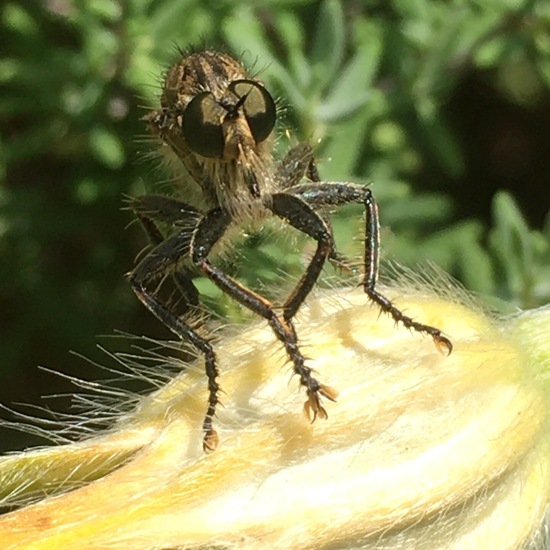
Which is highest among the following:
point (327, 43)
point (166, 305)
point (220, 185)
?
point (327, 43)

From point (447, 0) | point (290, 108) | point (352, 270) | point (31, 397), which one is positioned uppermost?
point (447, 0)

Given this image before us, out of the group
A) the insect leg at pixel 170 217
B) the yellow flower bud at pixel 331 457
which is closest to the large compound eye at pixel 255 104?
the insect leg at pixel 170 217

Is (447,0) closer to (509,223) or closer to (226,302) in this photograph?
(509,223)

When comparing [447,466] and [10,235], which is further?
[10,235]

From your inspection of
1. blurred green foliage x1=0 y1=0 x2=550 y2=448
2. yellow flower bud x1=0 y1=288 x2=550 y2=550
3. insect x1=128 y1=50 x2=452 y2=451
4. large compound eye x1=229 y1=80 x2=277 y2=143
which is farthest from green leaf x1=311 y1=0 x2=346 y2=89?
yellow flower bud x1=0 y1=288 x2=550 y2=550

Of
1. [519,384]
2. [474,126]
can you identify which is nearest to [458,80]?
[474,126]

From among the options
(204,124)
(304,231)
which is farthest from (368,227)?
(204,124)

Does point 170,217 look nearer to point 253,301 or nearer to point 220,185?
point 220,185

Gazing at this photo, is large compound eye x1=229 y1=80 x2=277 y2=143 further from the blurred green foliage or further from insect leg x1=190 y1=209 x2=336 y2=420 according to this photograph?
the blurred green foliage
